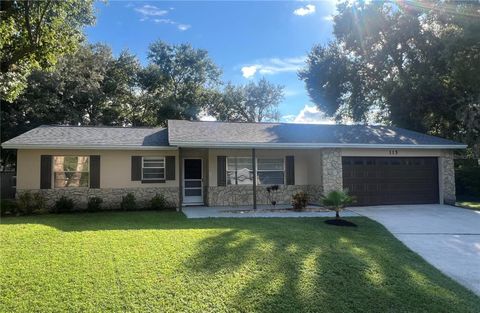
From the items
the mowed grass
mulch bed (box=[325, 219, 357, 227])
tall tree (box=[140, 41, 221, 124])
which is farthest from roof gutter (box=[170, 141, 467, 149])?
tall tree (box=[140, 41, 221, 124])

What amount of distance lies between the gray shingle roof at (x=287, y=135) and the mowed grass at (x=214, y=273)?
550 cm

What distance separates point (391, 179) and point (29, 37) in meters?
14.4

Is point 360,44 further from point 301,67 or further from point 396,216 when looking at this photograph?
point 396,216

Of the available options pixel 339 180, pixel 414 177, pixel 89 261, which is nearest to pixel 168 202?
pixel 339 180

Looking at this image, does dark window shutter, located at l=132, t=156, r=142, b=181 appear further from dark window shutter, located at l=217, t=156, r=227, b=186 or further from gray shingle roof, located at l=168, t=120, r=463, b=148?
dark window shutter, located at l=217, t=156, r=227, b=186

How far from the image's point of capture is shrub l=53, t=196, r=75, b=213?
44.1ft

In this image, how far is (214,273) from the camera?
580cm

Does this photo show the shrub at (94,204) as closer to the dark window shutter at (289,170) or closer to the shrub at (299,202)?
the shrub at (299,202)

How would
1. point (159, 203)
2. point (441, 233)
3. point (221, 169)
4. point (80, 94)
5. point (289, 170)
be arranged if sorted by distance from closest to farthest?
1. point (441, 233)
2. point (159, 203)
3. point (221, 169)
4. point (289, 170)
5. point (80, 94)

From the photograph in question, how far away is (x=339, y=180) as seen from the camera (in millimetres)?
14938

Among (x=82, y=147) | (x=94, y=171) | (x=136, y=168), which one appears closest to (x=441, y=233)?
(x=136, y=168)

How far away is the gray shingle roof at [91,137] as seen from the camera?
13.6m

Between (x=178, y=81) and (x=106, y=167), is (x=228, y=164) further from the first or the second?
(x=178, y=81)

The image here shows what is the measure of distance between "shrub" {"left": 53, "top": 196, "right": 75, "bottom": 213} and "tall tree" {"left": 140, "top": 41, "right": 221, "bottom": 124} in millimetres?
17229
